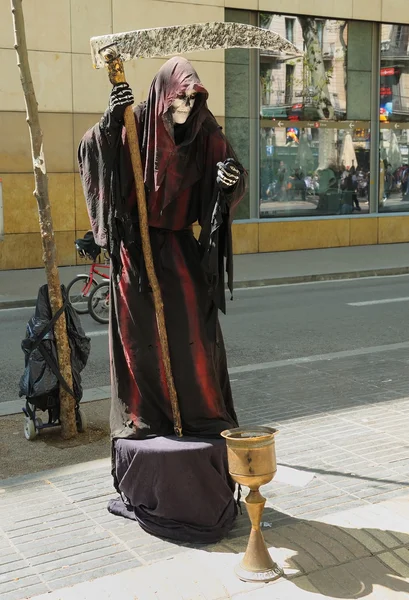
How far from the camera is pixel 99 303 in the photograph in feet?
36.2

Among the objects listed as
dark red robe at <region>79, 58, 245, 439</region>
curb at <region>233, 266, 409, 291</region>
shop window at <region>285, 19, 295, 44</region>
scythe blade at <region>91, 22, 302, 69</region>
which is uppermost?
shop window at <region>285, 19, 295, 44</region>

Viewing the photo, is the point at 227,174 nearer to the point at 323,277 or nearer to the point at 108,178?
the point at 108,178

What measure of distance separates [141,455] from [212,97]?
13.9 meters

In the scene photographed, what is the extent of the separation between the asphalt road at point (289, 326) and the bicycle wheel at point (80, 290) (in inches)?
8.5

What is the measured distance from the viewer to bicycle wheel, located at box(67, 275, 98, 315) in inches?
440

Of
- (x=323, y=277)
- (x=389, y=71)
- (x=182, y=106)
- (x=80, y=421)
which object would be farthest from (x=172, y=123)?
(x=389, y=71)

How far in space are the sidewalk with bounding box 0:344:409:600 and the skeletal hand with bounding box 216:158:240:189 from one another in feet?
5.39

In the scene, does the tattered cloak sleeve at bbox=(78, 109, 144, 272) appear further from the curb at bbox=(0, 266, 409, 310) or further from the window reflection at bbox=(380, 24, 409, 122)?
the window reflection at bbox=(380, 24, 409, 122)

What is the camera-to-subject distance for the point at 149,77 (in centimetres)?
1619

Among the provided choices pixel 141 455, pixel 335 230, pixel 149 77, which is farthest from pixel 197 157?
pixel 335 230

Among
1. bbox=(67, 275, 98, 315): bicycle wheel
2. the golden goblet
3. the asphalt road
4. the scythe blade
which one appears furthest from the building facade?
the golden goblet

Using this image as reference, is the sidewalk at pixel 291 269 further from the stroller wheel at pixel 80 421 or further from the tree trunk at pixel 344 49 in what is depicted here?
the stroller wheel at pixel 80 421

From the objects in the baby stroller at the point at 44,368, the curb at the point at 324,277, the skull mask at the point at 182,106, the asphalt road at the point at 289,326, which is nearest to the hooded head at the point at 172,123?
the skull mask at the point at 182,106

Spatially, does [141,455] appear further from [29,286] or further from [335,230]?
[335,230]
